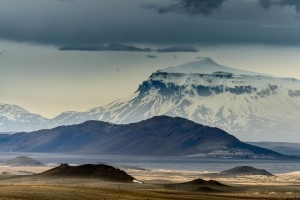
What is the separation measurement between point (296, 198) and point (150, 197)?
2531 cm

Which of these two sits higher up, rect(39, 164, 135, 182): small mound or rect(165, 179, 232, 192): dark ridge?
rect(39, 164, 135, 182): small mound

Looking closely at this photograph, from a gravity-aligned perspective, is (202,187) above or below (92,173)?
below

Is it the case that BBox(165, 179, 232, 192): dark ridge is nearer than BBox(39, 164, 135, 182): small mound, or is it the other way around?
BBox(165, 179, 232, 192): dark ridge

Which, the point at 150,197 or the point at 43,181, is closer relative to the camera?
the point at 150,197

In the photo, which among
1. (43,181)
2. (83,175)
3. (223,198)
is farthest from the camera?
(83,175)

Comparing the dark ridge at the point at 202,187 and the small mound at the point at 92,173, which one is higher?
the small mound at the point at 92,173

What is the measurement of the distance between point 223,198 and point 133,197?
15972 mm

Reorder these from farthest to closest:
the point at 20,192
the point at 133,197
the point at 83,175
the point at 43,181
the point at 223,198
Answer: the point at 83,175
the point at 43,181
the point at 223,198
the point at 133,197
the point at 20,192

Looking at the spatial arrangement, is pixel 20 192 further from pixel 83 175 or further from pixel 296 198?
pixel 83 175

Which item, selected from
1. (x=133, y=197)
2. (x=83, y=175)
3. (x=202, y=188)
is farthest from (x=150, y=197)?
(x=83, y=175)

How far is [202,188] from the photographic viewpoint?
507ft

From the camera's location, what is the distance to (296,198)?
423ft

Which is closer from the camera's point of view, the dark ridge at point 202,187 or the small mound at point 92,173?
the dark ridge at point 202,187

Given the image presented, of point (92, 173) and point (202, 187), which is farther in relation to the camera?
point (92, 173)
